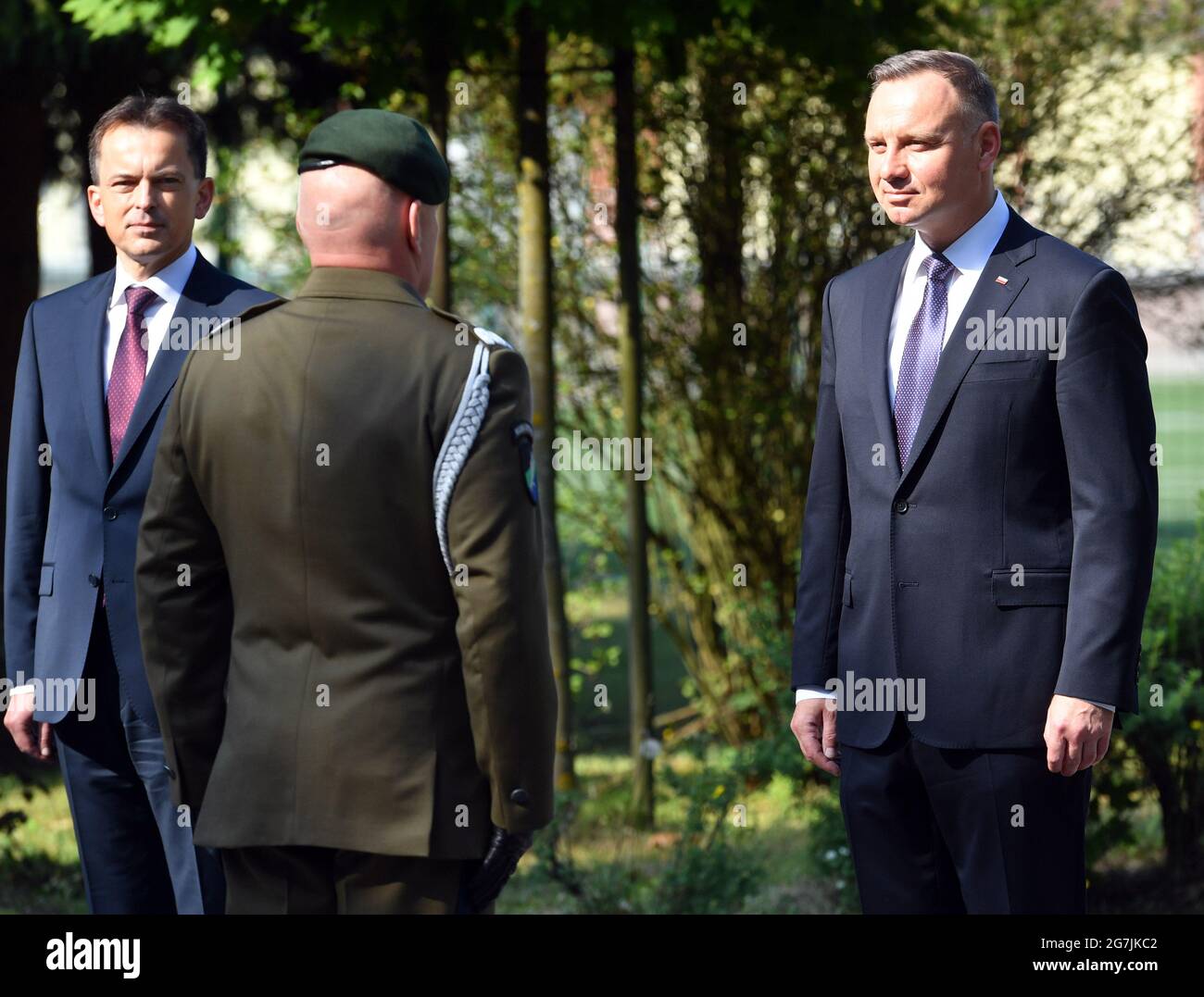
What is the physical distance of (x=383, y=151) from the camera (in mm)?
2924

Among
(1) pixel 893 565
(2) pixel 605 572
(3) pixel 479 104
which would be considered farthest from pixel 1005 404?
(2) pixel 605 572

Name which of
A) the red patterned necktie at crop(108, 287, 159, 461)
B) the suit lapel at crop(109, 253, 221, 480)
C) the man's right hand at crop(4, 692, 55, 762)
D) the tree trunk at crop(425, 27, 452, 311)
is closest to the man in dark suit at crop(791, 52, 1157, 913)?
the suit lapel at crop(109, 253, 221, 480)

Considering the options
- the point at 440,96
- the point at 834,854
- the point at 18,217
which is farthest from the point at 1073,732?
the point at 18,217

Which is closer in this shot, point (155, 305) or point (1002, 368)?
point (1002, 368)

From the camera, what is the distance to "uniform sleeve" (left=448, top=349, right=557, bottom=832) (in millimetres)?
2840

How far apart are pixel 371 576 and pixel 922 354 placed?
1319mm

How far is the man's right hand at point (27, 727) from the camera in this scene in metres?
3.97

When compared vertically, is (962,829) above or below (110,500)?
below

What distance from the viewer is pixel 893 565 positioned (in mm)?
3484

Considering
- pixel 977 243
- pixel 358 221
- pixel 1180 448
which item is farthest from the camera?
pixel 1180 448

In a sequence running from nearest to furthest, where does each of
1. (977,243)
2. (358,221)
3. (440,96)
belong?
(358,221) → (977,243) → (440,96)

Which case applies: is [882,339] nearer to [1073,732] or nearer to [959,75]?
[959,75]

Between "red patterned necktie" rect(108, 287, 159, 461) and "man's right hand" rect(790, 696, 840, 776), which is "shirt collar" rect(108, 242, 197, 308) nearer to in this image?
"red patterned necktie" rect(108, 287, 159, 461)
